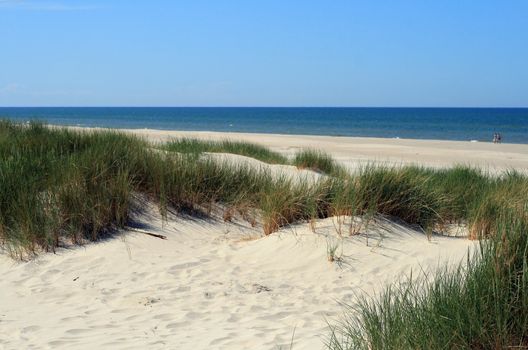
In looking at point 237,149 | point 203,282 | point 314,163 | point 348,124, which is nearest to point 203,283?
point 203,282

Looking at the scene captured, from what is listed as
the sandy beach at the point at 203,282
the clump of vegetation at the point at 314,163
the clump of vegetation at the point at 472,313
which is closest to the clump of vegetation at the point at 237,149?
the clump of vegetation at the point at 314,163

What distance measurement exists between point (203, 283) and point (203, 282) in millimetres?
32

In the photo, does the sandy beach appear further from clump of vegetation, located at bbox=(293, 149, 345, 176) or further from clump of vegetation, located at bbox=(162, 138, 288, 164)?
clump of vegetation, located at bbox=(162, 138, 288, 164)

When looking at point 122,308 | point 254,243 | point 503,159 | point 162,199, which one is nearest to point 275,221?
point 254,243

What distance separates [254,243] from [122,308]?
2291 millimetres

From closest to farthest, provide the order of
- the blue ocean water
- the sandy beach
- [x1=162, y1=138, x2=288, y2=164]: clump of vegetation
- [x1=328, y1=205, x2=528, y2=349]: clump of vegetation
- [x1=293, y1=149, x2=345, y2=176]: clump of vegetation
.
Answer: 1. [x1=328, y1=205, x2=528, y2=349]: clump of vegetation
2. the sandy beach
3. [x1=293, y1=149, x2=345, y2=176]: clump of vegetation
4. [x1=162, y1=138, x2=288, y2=164]: clump of vegetation
5. the blue ocean water

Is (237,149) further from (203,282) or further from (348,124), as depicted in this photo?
(348,124)

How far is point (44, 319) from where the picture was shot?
5.37 m

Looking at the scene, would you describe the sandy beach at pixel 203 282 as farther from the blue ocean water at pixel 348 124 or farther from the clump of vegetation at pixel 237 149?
the blue ocean water at pixel 348 124

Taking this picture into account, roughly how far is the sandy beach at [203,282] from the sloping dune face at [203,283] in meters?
0.01

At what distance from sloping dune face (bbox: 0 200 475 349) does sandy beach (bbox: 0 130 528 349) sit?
1 centimetres

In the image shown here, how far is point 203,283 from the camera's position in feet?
21.1

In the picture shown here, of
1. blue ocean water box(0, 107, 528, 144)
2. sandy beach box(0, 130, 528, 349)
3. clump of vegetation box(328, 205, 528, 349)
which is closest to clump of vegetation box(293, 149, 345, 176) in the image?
sandy beach box(0, 130, 528, 349)

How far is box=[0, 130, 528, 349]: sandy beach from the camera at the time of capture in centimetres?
501
